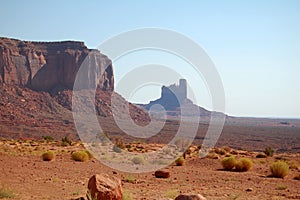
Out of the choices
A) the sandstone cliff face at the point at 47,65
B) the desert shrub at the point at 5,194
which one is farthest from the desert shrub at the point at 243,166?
the sandstone cliff face at the point at 47,65

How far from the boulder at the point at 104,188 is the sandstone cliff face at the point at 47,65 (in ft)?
329

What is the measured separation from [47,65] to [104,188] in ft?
382

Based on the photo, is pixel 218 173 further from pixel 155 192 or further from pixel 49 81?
pixel 49 81

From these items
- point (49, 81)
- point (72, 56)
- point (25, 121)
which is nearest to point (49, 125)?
point (25, 121)

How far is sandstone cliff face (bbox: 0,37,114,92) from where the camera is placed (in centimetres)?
11012

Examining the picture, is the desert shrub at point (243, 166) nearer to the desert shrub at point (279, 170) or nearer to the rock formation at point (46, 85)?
the desert shrub at point (279, 170)

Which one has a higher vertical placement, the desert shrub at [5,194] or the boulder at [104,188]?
the boulder at [104,188]

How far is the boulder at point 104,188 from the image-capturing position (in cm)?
1021

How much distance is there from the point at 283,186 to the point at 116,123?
→ 82.1 m

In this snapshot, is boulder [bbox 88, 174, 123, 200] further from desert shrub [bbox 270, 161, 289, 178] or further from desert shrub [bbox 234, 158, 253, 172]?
desert shrub [bbox 234, 158, 253, 172]

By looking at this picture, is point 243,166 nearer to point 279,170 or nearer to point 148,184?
point 279,170

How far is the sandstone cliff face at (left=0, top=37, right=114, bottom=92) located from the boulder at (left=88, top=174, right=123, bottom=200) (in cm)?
10040

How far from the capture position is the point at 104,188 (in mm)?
10430

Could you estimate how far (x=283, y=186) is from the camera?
55.3 ft
